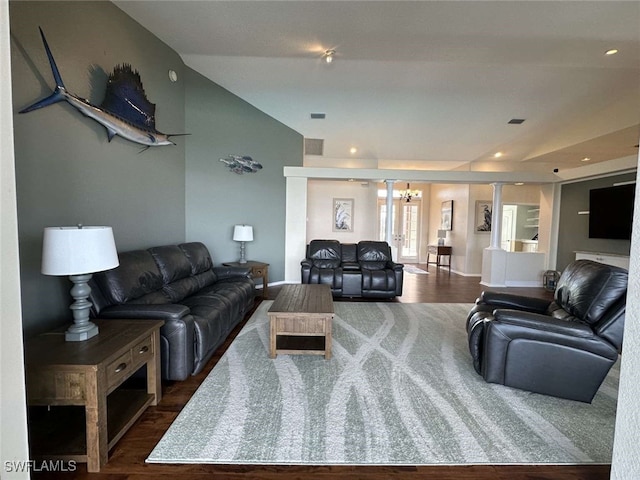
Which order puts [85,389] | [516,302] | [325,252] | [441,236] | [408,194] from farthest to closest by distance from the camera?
1. [441,236]
2. [408,194]
3. [325,252]
4. [516,302]
5. [85,389]

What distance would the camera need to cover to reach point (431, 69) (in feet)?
12.8

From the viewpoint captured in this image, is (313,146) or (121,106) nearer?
(121,106)

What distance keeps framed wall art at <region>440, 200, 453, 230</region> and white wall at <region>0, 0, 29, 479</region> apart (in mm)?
8682

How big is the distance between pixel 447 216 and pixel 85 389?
28.5 ft

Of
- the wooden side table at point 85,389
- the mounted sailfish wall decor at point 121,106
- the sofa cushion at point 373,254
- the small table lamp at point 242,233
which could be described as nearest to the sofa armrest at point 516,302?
the sofa cushion at point 373,254

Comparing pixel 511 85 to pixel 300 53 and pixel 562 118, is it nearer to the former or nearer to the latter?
pixel 562 118

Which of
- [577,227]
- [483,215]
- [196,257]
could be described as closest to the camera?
[196,257]

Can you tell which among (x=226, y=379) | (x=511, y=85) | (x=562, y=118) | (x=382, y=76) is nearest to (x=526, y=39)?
(x=511, y=85)

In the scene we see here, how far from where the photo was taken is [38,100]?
2.00 m

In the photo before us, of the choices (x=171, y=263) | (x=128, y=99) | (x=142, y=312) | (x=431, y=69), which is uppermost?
(x=431, y=69)

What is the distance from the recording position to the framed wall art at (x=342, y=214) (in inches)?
301

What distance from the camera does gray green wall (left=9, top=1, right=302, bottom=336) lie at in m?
1.95
